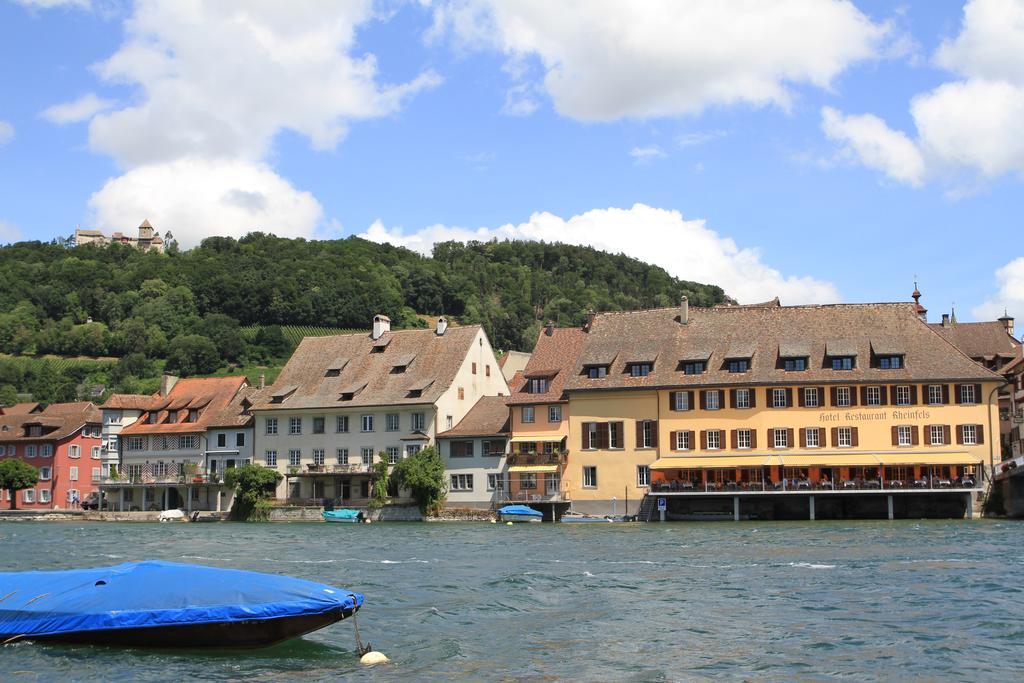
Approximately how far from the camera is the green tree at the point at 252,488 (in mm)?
75875

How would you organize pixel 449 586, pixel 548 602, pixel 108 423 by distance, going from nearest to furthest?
pixel 548 602 < pixel 449 586 < pixel 108 423

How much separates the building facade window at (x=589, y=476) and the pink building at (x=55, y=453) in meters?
45.3

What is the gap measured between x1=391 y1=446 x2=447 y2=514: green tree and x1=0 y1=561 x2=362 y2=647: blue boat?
48.7 metres

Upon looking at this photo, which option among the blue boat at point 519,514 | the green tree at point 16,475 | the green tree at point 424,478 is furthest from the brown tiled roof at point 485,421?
the green tree at point 16,475

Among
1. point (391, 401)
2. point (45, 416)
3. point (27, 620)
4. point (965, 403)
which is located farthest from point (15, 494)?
point (27, 620)

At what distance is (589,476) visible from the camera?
68.5 m

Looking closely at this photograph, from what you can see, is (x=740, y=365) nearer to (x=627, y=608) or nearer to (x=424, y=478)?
(x=424, y=478)

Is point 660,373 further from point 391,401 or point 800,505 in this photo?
point 391,401

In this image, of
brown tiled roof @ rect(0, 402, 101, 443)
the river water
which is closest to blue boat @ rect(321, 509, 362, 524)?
the river water

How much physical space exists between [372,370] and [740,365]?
2595cm

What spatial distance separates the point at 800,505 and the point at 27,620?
1960 inches

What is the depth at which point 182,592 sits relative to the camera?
21172 mm

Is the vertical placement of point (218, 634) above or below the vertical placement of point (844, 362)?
below

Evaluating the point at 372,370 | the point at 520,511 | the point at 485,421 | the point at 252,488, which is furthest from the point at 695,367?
the point at 252,488
